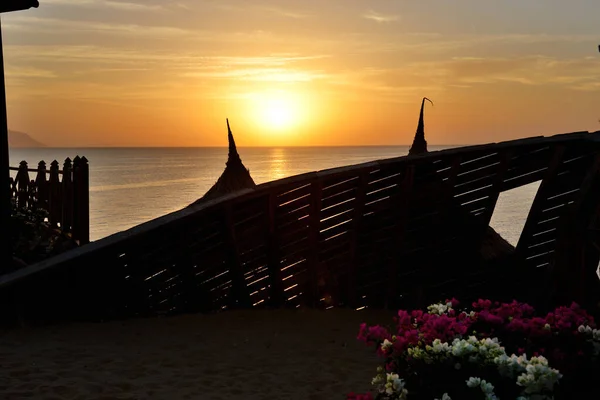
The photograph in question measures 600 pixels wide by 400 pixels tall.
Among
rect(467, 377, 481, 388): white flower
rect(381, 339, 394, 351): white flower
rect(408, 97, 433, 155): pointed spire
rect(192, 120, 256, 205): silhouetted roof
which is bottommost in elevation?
rect(467, 377, 481, 388): white flower

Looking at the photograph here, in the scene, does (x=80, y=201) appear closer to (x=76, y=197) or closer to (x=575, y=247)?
(x=76, y=197)

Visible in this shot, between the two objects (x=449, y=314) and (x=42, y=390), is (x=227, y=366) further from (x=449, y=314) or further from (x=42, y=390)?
(x=449, y=314)

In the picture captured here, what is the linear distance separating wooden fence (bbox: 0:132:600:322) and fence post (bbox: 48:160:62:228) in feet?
17.8

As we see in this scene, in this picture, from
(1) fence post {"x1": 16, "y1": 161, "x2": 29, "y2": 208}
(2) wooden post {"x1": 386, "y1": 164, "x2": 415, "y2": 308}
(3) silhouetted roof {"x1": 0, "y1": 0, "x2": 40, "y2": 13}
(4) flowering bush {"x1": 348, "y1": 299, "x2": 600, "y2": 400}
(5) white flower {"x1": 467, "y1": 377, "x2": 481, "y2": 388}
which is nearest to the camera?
(5) white flower {"x1": 467, "y1": 377, "x2": 481, "y2": 388}

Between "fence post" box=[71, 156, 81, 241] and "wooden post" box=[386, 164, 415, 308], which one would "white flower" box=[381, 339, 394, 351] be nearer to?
"wooden post" box=[386, 164, 415, 308]

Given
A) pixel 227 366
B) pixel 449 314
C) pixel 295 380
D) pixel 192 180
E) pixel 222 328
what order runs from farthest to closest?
1. pixel 192 180
2. pixel 222 328
3. pixel 227 366
4. pixel 295 380
5. pixel 449 314

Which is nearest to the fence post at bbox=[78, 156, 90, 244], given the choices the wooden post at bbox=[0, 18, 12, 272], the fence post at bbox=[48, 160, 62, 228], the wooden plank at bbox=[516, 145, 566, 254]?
the fence post at bbox=[48, 160, 62, 228]

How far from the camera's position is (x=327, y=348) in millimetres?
8938

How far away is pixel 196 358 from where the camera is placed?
8.42 m

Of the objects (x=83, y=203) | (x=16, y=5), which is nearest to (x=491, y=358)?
(x=16, y=5)

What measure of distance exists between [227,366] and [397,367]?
12.4 feet

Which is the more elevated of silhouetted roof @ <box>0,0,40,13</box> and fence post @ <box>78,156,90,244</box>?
silhouetted roof @ <box>0,0,40,13</box>

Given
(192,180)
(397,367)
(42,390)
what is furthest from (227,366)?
(192,180)

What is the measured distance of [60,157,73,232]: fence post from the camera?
1501 centimetres
